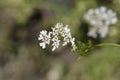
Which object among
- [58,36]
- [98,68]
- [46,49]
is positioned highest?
[46,49]

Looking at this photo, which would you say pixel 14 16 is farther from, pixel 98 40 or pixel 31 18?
pixel 98 40

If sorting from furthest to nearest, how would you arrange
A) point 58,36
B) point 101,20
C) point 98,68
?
point 98,68, point 101,20, point 58,36

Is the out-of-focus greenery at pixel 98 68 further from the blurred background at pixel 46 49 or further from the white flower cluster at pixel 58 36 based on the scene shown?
the white flower cluster at pixel 58 36

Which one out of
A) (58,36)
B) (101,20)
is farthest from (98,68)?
(58,36)

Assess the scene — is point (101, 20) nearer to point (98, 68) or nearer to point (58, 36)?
point (98, 68)

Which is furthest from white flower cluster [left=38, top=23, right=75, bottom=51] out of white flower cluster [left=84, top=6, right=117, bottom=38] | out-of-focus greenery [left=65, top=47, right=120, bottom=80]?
out-of-focus greenery [left=65, top=47, right=120, bottom=80]

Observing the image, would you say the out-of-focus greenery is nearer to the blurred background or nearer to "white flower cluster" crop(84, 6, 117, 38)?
the blurred background

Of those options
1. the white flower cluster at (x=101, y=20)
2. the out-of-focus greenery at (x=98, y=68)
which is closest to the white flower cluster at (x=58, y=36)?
the white flower cluster at (x=101, y=20)

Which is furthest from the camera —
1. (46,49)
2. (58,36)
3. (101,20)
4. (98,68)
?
(46,49)
